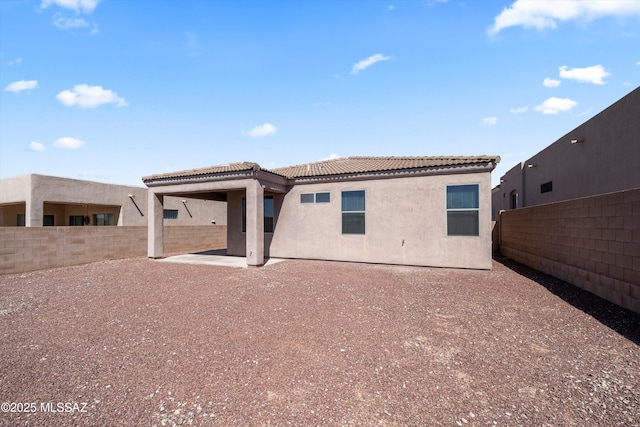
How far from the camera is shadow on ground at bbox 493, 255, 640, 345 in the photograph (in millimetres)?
4906

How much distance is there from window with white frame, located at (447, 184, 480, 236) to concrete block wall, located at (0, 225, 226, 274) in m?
15.1

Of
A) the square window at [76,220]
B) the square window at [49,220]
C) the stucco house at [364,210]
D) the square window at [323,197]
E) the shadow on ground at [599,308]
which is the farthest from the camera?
the square window at [76,220]

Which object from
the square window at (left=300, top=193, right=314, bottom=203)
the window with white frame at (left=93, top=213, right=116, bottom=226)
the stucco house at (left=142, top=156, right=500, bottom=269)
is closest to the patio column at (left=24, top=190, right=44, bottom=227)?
the window with white frame at (left=93, top=213, right=116, bottom=226)

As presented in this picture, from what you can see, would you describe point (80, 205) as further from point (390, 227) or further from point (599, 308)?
point (599, 308)

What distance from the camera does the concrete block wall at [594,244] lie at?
5.70 metres

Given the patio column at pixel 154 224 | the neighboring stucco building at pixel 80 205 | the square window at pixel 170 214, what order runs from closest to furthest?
the patio column at pixel 154 224
the neighboring stucco building at pixel 80 205
the square window at pixel 170 214

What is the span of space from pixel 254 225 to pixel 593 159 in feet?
50.0

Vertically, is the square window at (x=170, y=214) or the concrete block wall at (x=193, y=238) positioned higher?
the square window at (x=170, y=214)

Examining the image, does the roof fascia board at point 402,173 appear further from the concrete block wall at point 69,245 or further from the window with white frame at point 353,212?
the concrete block wall at point 69,245

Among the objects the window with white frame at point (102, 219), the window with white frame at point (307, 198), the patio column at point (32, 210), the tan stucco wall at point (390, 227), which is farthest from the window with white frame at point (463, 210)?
the window with white frame at point (102, 219)

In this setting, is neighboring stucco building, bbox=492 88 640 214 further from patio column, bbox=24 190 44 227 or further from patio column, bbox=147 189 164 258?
patio column, bbox=24 190 44 227

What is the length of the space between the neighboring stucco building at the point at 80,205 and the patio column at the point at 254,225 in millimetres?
15276

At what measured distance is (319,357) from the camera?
404 cm

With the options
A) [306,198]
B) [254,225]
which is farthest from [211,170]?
[306,198]
